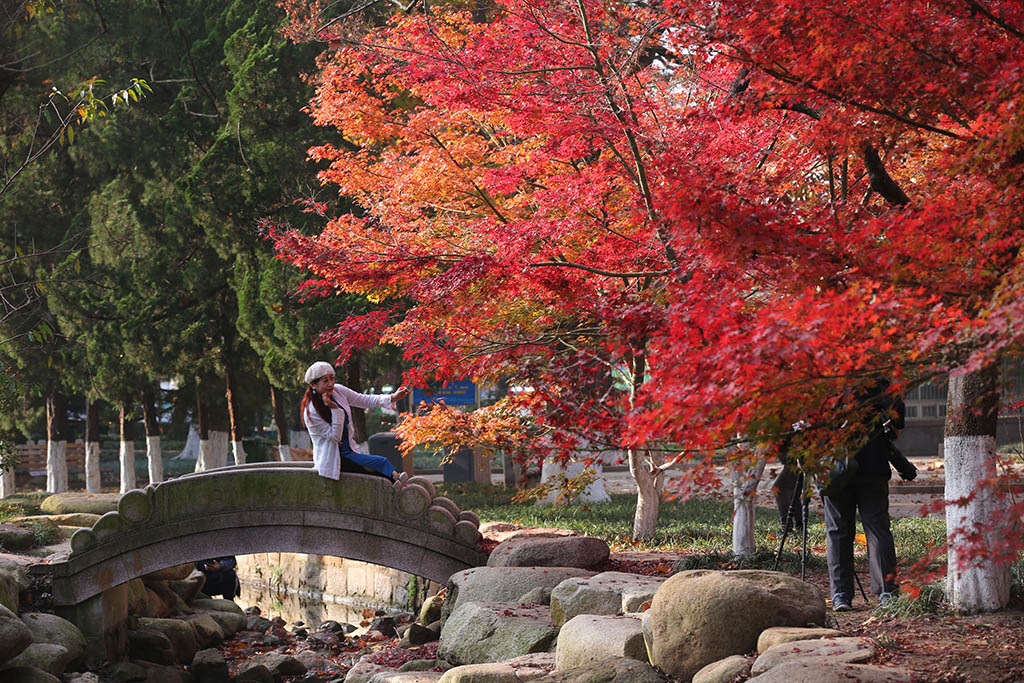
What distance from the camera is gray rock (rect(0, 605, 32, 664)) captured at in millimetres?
8898

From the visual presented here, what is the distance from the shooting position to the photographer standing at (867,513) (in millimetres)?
6629

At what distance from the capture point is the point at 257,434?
3644 cm

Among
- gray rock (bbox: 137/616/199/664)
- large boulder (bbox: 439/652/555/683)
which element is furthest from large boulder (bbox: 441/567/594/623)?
gray rock (bbox: 137/616/199/664)

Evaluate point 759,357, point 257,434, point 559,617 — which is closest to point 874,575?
point 559,617

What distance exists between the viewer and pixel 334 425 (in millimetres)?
9750

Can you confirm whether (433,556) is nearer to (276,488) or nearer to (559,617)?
(276,488)

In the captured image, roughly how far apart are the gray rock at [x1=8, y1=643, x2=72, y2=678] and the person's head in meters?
3.34

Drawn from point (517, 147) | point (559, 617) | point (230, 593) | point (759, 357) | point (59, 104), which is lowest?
point (230, 593)

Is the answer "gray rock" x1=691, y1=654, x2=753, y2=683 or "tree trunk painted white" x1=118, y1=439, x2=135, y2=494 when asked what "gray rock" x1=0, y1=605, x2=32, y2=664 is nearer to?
"gray rock" x1=691, y1=654, x2=753, y2=683

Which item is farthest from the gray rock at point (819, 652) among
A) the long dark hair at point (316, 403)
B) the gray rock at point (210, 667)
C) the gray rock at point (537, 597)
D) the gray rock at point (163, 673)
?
the gray rock at point (163, 673)

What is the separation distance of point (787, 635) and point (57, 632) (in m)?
7.83

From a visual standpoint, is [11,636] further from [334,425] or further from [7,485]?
[7,485]

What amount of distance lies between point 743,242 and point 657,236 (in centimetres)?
237

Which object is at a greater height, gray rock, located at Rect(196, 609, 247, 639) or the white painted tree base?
the white painted tree base
